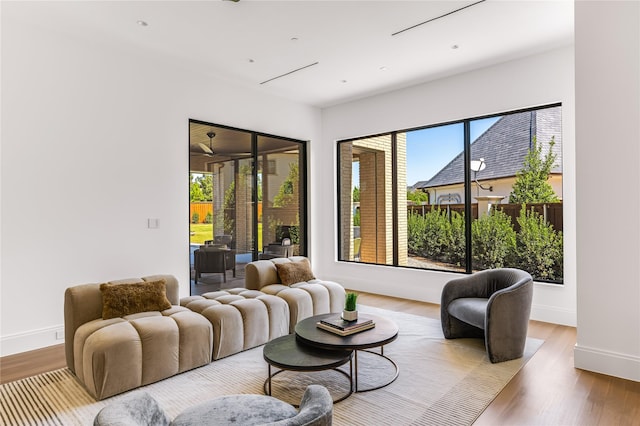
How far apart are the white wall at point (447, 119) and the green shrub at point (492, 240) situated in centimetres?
48

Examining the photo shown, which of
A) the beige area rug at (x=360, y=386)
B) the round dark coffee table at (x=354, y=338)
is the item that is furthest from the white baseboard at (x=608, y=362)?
the round dark coffee table at (x=354, y=338)

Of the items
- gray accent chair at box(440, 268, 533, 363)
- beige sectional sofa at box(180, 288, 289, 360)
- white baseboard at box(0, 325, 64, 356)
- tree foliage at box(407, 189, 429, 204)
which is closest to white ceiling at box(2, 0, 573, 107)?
tree foliage at box(407, 189, 429, 204)

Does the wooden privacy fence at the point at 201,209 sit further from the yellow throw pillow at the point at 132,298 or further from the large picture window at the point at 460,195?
the large picture window at the point at 460,195

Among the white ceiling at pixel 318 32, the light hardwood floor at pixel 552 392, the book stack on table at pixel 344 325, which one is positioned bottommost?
the light hardwood floor at pixel 552 392

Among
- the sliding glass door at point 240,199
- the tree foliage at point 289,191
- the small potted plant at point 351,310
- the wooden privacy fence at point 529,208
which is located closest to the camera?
the small potted plant at point 351,310

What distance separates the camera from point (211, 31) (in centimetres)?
393

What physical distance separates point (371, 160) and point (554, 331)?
3639 mm

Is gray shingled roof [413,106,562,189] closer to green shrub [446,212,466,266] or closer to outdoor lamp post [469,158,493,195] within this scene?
outdoor lamp post [469,158,493,195]

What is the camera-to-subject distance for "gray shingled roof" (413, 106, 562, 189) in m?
4.57

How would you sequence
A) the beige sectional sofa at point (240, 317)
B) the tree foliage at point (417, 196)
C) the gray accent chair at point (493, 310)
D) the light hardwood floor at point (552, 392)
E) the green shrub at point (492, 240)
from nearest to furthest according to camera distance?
the light hardwood floor at point (552, 392) < the gray accent chair at point (493, 310) < the beige sectional sofa at point (240, 317) < the green shrub at point (492, 240) < the tree foliage at point (417, 196)

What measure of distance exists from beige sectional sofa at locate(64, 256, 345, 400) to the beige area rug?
119 millimetres

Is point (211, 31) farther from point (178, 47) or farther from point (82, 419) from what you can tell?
point (82, 419)

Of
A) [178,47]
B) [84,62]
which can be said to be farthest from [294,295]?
[84,62]

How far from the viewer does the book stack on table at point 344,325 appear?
288cm
